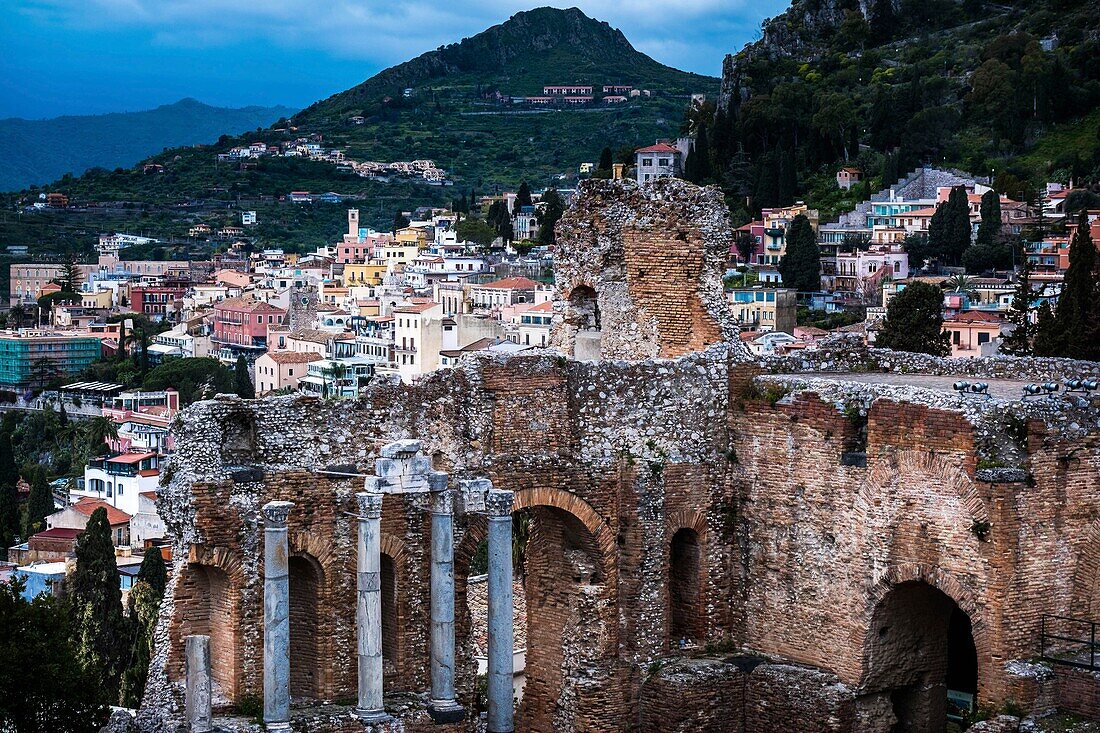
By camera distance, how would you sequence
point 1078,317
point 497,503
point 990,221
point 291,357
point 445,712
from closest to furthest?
point 445,712
point 497,503
point 1078,317
point 990,221
point 291,357

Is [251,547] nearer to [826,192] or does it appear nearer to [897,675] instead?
[897,675]

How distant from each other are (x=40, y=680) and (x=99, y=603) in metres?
31.4

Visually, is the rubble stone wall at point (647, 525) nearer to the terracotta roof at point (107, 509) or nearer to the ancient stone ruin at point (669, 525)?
the ancient stone ruin at point (669, 525)

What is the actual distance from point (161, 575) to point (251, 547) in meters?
47.0

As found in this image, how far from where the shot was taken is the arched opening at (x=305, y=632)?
1961 centimetres

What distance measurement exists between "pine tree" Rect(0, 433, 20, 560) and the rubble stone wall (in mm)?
66824

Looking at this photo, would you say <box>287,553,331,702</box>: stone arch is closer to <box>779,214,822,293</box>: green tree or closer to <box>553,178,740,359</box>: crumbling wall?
<box>553,178,740,359</box>: crumbling wall

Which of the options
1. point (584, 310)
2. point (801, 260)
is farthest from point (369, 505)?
point (801, 260)

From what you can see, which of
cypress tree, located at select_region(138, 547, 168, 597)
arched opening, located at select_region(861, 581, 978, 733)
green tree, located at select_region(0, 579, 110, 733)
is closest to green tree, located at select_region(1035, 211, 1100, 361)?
arched opening, located at select_region(861, 581, 978, 733)

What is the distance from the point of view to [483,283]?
14125 cm

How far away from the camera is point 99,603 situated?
55094 mm

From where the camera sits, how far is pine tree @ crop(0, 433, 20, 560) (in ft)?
281

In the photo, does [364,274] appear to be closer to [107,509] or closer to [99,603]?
[107,509]

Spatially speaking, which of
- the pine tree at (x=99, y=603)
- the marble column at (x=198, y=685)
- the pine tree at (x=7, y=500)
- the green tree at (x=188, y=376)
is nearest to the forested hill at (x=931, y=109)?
the green tree at (x=188, y=376)
